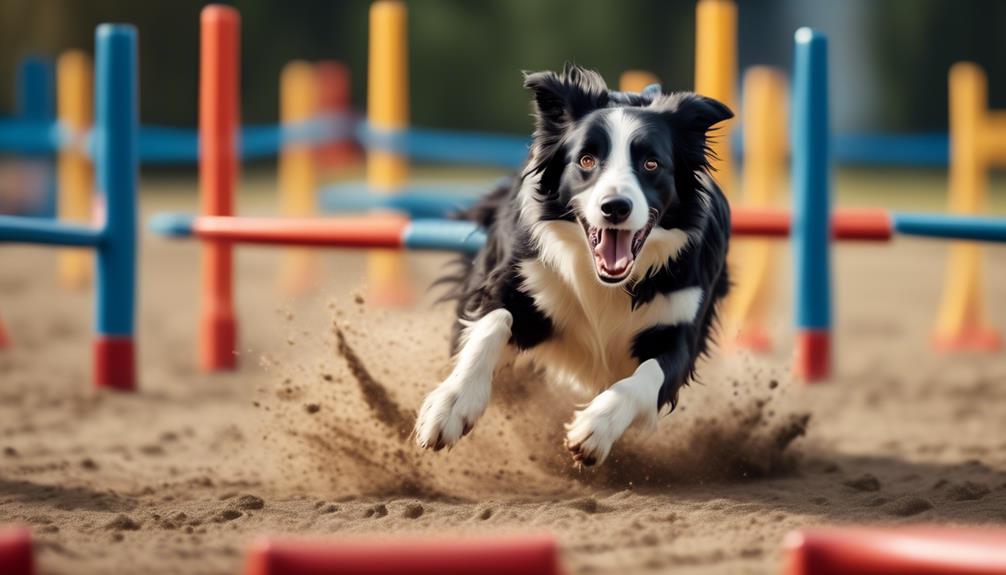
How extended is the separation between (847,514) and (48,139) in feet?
23.8

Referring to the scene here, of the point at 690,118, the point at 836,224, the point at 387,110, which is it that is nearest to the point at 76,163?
the point at 387,110

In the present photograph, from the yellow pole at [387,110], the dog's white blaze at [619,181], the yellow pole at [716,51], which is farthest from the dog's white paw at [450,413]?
the yellow pole at [387,110]

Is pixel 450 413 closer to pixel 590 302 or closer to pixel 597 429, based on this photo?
pixel 597 429

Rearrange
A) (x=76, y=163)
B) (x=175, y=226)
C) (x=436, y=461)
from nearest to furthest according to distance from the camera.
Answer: (x=436, y=461) → (x=175, y=226) → (x=76, y=163)

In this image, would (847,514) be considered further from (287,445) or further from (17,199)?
(17,199)

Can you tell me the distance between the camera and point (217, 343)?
5906 millimetres

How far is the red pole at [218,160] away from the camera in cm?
560

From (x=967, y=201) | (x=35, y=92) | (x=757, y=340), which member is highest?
(x=35, y=92)

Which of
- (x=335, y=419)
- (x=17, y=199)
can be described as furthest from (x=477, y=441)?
(x=17, y=199)

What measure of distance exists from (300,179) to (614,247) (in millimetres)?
6638

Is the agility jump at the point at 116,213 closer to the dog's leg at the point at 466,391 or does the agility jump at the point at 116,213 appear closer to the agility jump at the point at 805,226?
the agility jump at the point at 805,226

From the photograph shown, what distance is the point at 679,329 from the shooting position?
3.37 m

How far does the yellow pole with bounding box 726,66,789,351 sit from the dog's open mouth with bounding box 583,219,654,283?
2.78 m

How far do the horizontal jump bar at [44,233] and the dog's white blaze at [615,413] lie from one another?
230cm
